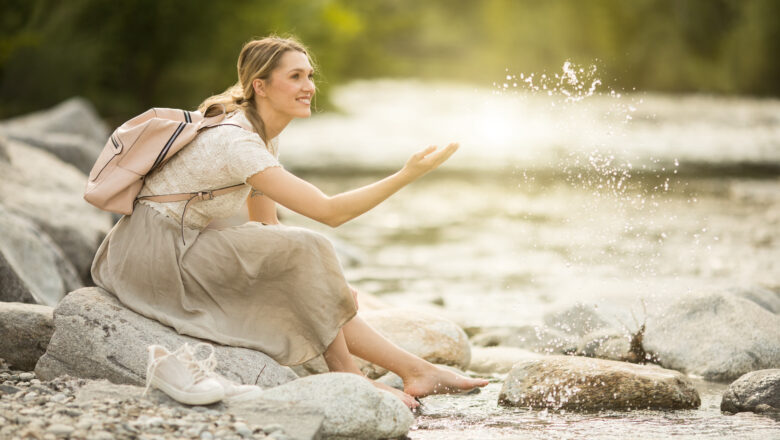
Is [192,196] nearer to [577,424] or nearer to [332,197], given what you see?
[332,197]

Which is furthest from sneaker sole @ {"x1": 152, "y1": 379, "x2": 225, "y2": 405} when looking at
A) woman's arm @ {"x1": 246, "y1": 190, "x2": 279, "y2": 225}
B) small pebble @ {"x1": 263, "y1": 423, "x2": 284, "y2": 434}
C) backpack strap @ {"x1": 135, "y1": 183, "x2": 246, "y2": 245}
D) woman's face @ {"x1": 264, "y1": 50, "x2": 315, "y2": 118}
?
woman's face @ {"x1": 264, "y1": 50, "x2": 315, "y2": 118}

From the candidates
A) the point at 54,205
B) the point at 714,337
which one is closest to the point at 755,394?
the point at 714,337

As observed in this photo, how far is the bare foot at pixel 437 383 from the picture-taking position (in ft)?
17.5

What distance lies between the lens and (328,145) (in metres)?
25.5

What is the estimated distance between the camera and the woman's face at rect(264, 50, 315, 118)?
17.0ft

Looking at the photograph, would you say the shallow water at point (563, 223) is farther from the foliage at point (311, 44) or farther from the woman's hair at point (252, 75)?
the foliage at point (311, 44)

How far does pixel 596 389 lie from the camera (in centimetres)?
529

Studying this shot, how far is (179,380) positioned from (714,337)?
3.61 m

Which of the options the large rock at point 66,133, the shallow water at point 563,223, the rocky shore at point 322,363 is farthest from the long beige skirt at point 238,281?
the large rock at point 66,133

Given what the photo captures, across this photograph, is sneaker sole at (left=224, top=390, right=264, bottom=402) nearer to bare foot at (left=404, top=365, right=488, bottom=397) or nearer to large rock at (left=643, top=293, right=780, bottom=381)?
bare foot at (left=404, top=365, right=488, bottom=397)

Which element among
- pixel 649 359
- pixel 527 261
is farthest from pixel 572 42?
pixel 649 359

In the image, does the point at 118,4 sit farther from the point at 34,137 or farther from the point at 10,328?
the point at 10,328

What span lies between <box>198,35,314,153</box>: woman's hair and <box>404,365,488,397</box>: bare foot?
145cm

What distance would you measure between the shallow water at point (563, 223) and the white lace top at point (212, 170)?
1.48 m
